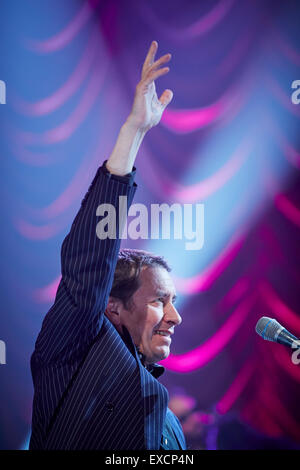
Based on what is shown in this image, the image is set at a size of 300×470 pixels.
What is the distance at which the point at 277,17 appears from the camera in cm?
213

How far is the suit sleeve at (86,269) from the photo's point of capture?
1.02 meters

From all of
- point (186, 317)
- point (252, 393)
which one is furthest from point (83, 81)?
point (252, 393)

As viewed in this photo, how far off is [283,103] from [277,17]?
413 mm

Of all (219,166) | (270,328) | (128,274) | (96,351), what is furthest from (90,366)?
(219,166)

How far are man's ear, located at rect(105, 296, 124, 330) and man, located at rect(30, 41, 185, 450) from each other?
0.43 ft

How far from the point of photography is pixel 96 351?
114 cm

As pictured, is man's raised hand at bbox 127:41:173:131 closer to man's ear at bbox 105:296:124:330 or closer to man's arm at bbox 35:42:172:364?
man's arm at bbox 35:42:172:364

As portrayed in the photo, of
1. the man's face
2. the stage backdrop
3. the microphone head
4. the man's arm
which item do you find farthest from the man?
the stage backdrop

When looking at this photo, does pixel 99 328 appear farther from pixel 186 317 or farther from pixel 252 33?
pixel 252 33

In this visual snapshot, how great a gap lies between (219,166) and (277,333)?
1172mm

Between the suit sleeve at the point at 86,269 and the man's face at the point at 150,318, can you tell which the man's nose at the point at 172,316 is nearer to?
the man's face at the point at 150,318

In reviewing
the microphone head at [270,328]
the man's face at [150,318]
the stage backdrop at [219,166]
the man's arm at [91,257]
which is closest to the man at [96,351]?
the man's arm at [91,257]

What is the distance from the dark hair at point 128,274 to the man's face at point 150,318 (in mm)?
17

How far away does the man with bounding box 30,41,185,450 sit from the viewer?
1032mm
